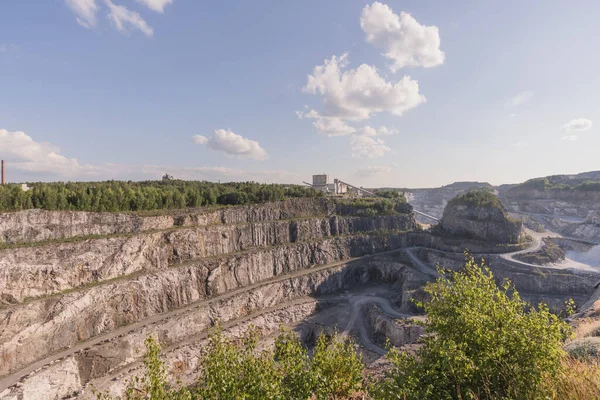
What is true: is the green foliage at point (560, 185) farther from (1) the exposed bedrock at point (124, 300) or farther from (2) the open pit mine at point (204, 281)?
(1) the exposed bedrock at point (124, 300)

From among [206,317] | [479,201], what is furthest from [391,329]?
[479,201]

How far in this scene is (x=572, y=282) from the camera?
168 feet

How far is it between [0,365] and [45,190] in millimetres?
29999

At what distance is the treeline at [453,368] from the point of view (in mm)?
10258

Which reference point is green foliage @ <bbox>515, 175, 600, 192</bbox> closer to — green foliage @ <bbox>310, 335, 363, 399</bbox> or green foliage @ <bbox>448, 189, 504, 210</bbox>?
green foliage @ <bbox>448, 189, 504, 210</bbox>

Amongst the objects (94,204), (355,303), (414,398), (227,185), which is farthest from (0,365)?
(227,185)

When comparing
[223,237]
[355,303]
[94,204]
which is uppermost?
[94,204]

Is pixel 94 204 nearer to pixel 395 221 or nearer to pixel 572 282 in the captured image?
pixel 395 221

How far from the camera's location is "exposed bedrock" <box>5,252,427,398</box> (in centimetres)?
3311

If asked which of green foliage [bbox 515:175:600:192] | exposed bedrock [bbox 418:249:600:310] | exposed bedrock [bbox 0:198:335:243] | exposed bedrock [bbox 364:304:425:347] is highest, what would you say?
green foliage [bbox 515:175:600:192]

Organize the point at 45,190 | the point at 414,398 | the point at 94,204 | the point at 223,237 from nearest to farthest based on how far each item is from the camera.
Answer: the point at 414,398 → the point at 45,190 → the point at 94,204 → the point at 223,237

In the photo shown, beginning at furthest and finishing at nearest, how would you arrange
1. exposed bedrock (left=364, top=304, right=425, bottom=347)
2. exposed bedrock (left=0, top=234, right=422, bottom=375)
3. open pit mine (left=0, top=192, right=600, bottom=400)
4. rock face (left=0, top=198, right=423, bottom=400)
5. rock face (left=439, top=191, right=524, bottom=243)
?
rock face (left=439, top=191, right=524, bottom=243)
exposed bedrock (left=364, top=304, right=425, bottom=347)
open pit mine (left=0, top=192, right=600, bottom=400)
rock face (left=0, top=198, right=423, bottom=400)
exposed bedrock (left=0, top=234, right=422, bottom=375)

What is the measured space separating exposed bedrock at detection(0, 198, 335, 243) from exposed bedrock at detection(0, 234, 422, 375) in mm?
10215

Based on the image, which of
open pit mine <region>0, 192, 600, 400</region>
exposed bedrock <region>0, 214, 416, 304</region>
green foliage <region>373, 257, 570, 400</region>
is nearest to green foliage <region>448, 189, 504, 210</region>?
open pit mine <region>0, 192, 600, 400</region>
